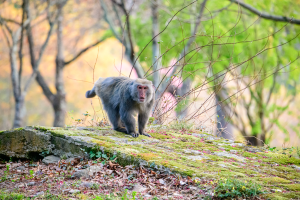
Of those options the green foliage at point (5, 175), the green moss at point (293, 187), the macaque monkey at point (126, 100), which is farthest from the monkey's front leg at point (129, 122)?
the green moss at point (293, 187)

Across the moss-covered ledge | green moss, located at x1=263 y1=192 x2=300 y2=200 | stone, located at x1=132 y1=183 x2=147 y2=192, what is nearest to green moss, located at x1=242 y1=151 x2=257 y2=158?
the moss-covered ledge

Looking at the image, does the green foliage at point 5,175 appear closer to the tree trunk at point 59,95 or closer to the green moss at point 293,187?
the green moss at point 293,187

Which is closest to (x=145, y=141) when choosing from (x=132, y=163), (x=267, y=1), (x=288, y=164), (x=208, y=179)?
(x=132, y=163)

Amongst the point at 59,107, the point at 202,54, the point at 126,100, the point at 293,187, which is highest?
the point at 202,54

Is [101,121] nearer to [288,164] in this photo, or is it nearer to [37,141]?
[37,141]

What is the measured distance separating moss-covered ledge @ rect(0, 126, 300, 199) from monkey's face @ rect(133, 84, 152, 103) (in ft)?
2.51

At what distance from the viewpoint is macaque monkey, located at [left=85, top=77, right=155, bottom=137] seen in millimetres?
5656

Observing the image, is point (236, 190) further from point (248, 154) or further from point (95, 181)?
point (248, 154)

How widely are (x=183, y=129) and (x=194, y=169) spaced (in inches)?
118

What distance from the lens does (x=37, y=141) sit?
5.34m

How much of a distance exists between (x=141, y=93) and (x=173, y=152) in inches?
47.4

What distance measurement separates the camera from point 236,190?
135 inches

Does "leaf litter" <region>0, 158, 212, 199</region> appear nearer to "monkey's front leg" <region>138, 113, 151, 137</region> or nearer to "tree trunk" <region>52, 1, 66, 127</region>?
"monkey's front leg" <region>138, 113, 151, 137</region>

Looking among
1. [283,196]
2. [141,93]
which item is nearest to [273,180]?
[283,196]
